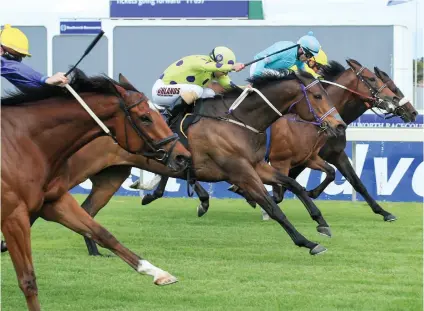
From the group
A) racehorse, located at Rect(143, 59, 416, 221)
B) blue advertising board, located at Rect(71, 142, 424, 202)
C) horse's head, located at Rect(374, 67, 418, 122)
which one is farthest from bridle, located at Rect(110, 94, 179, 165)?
blue advertising board, located at Rect(71, 142, 424, 202)

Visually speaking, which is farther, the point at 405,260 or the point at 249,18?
the point at 249,18

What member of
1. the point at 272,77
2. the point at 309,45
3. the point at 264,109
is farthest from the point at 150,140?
the point at 309,45

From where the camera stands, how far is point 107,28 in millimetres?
16906

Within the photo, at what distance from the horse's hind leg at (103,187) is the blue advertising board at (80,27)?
834 centimetres

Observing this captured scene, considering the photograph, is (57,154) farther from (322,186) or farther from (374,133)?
(374,133)

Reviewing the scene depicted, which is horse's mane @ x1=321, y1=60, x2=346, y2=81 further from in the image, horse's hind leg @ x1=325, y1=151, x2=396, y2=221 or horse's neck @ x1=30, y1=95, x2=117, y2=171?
horse's neck @ x1=30, y1=95, x2=117, y2=171

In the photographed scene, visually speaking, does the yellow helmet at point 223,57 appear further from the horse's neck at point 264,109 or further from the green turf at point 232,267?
the green turf at point 232,267

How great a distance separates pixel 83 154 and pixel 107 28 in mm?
9075

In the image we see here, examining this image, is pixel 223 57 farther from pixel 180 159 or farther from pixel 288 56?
pixel 180 159

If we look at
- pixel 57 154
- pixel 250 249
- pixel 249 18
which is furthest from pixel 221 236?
pixel 249 18

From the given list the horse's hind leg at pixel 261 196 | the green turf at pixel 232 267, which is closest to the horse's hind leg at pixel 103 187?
the green turf at pixel 232 267

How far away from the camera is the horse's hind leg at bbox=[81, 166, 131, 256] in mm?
8266

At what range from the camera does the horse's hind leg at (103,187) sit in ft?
27.1

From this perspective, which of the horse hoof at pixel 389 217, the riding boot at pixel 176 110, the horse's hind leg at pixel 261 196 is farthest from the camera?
the horse hoof at pixel 389 217
